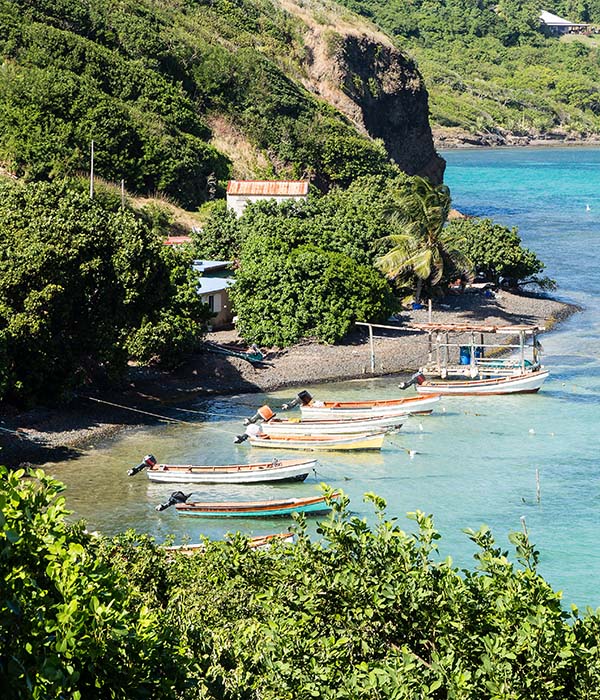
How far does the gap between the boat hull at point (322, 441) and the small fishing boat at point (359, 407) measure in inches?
68.0

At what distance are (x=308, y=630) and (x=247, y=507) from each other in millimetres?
17430

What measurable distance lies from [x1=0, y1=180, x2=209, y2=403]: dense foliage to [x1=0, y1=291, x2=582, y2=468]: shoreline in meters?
1.27

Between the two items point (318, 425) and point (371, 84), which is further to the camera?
point (371, 84)

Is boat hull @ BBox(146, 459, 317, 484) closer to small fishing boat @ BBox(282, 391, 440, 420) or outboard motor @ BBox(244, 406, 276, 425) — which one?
outboard motor @ BBox(244, 406, 276, 425)

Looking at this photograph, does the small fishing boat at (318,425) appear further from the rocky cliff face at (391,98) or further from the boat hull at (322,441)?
the rocky cliff face at (391,98)

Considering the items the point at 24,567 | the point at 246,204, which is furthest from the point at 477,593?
the point at 246,204

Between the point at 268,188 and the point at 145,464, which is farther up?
the point at 268,188

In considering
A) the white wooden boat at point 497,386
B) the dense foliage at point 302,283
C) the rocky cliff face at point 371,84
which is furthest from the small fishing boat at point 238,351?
the rocky cliff face at point 371,84

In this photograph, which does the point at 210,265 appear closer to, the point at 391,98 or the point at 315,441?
the point at 315,441

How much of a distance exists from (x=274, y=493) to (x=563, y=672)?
2263 centimetres

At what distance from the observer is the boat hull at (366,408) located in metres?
42.6

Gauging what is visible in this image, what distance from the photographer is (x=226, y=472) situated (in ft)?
119

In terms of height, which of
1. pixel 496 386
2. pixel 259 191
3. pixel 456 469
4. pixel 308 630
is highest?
pixel 259 191

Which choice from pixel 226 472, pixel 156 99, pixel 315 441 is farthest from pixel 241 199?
pixel 226 472
